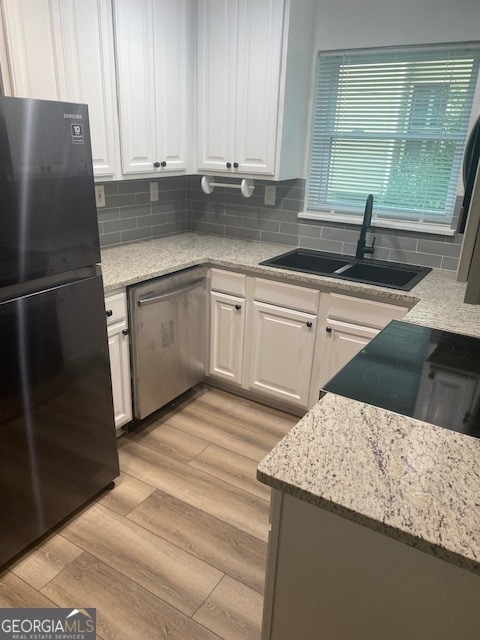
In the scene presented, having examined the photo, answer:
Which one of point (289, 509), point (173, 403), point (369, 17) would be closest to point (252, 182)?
point (369, 17)

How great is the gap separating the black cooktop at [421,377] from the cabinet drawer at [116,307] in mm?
1260

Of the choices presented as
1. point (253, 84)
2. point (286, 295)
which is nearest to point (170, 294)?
point (286, 295)

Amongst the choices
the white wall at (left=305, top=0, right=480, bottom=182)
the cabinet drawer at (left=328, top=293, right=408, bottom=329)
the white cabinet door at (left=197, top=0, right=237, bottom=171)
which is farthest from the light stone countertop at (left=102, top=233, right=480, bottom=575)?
the white cabinet door at (left=197, top=0, right=237, bottom=171)

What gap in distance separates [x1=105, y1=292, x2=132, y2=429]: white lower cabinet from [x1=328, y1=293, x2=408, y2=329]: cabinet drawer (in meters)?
1.10

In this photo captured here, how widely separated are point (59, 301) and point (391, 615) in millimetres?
1427

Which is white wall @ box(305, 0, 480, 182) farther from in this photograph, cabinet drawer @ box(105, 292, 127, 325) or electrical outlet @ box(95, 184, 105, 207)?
cabinet drawer @ box(105, 292, 127, 325)

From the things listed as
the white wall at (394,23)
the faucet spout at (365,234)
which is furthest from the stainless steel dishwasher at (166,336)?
the white wall at (394,23)

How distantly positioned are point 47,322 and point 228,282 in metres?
1.29

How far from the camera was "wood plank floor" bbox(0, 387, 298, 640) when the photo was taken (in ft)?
5.40

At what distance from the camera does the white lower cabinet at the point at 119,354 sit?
2.26 meters

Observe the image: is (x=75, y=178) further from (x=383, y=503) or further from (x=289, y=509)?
(x=383, y=503)

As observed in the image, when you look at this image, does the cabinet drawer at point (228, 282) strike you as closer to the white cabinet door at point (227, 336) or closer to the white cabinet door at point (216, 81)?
the white cabinet door at point (227, 336)

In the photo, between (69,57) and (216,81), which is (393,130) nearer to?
(216,81)

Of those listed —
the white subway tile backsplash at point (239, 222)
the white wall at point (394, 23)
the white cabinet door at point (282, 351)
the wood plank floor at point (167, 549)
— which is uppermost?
the white wall at point (394, 23)
